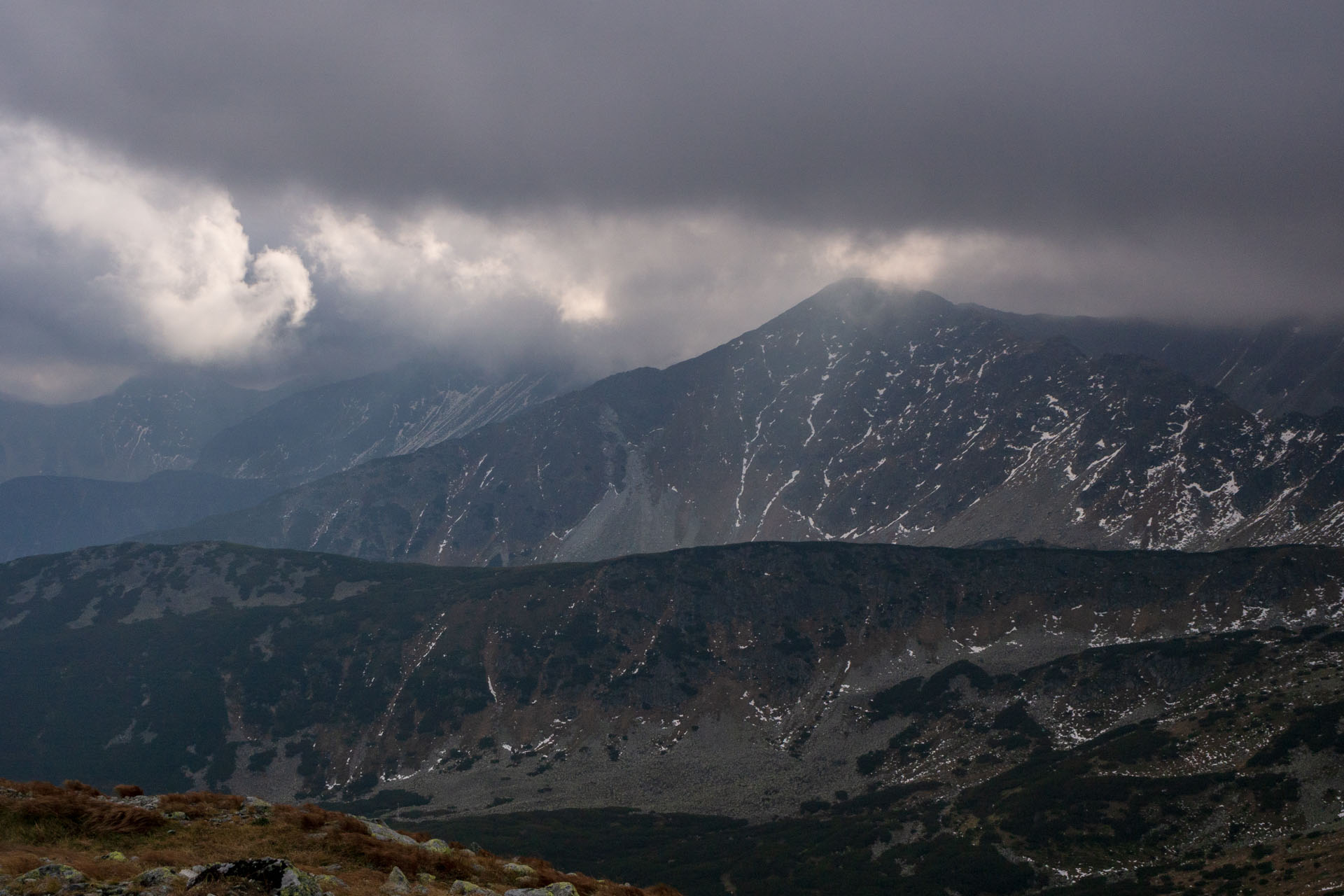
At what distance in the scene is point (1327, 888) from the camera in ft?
340

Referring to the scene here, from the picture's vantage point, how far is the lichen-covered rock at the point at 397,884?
31.1 metres

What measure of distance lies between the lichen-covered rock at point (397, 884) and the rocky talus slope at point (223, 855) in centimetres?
6

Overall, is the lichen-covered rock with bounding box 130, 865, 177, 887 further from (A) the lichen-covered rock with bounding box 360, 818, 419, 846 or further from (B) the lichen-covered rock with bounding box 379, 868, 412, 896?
(A) the lichen-covered rock with bounding box 360, 818, 419, 846

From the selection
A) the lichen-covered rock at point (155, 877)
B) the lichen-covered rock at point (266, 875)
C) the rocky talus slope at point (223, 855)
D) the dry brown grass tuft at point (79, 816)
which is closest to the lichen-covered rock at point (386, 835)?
the rocky talus slope at point (223, 855)

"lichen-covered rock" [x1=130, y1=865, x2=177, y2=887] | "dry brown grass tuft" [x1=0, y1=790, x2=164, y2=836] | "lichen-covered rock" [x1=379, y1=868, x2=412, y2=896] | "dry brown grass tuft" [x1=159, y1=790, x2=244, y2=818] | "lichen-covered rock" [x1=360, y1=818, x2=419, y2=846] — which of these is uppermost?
"dry brown grass tuft" [x1=0, y1=790, x2=164, y2=836]

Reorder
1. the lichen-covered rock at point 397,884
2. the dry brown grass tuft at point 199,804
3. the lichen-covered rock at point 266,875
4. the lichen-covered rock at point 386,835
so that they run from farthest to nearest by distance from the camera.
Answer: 1. the dry brown grass tuft at point 199,804
2. the lichen-covered rock at point 386,835
3. the lichen-covered rock at point 397,884
4. the lichen-covered rock at point 266,875

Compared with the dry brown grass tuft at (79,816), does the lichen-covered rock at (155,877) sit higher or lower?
lower

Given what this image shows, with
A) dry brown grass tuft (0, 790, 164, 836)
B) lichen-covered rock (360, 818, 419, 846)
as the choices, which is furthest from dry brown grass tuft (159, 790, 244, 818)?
lichen-covered rock (360, 818, 419, 846)

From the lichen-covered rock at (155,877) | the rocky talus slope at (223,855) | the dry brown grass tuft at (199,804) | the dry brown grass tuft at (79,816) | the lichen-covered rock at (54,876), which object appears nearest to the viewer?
the lichen-covered rock at (54,876)

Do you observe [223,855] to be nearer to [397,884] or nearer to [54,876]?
[54,876]

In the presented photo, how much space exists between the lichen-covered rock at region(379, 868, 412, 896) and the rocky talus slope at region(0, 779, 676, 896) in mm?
59

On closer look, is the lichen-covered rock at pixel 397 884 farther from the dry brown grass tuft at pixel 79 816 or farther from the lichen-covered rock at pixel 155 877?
the dry brown grass tuft at pixel 79 816

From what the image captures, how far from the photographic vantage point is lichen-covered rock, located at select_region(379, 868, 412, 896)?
102ft

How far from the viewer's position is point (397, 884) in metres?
32.0
